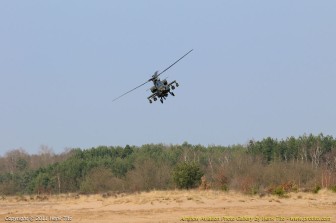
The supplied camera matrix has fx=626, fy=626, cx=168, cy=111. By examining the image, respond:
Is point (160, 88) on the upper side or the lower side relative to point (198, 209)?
upper

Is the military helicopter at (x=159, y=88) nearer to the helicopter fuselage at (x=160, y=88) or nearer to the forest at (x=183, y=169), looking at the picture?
the helicopter fuselage at (x=160, y=88)

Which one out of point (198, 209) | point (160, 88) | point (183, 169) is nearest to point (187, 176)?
point (183, 169)

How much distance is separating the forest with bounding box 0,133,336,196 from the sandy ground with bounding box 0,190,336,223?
1171 cm

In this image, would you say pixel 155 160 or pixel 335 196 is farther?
pixel 155 160

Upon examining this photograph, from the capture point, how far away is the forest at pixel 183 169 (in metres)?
71.4

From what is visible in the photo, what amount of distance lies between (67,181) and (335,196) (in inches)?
1965

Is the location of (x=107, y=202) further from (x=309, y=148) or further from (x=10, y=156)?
(x=10, y=156)

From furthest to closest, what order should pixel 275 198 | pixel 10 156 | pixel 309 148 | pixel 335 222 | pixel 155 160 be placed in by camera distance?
pixel 10 156 → pixel 309 148 → pixel 155 160 → pixel 275 198 → pixel 335 222

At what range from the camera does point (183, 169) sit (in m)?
63.4

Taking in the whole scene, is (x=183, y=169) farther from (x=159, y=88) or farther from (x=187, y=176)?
(x=159, y=88)

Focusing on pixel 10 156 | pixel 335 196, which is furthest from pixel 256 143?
pixel 10 156

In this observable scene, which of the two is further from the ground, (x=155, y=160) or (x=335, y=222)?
(x=155, y=160)

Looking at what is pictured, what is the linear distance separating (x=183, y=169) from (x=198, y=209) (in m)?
19.6

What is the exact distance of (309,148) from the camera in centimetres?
9294
